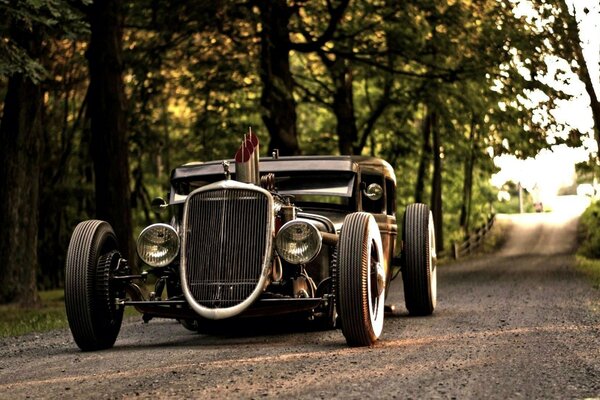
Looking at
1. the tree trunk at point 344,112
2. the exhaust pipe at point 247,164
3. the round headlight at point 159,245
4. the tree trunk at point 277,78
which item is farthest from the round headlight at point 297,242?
the tree trunk at point 344,112

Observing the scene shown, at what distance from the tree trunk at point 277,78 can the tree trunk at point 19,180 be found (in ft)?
19.2

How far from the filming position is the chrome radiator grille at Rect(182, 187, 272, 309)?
10.3 m

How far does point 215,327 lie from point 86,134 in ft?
66.6

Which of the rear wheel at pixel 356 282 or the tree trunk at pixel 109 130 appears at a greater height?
the tree trunk at pixel 109 130

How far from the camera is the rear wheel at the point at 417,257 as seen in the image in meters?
13.2

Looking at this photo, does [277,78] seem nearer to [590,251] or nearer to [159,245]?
[159,245]

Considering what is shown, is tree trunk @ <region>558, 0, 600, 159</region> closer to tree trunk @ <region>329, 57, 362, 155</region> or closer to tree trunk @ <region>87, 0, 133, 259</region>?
tree trunk @ <region>329, 57, 362, 155</region>

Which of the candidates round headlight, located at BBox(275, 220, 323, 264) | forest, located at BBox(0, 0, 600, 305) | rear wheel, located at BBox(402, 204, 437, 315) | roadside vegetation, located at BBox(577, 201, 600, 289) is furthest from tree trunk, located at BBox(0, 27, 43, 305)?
round headlight, located at BBox(275, 220, 323, 264)

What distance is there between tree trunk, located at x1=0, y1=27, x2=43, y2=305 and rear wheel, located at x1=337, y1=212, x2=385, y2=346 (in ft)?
39.4

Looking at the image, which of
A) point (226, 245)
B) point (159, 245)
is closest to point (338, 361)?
point (226, 245)

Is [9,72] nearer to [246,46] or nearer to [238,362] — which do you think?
[238,362]

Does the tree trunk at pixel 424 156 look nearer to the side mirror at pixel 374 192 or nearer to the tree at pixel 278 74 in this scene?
the tree at pixel 278 74

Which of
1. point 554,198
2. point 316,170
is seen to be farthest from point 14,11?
point 554,198

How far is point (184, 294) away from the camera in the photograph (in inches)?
407
